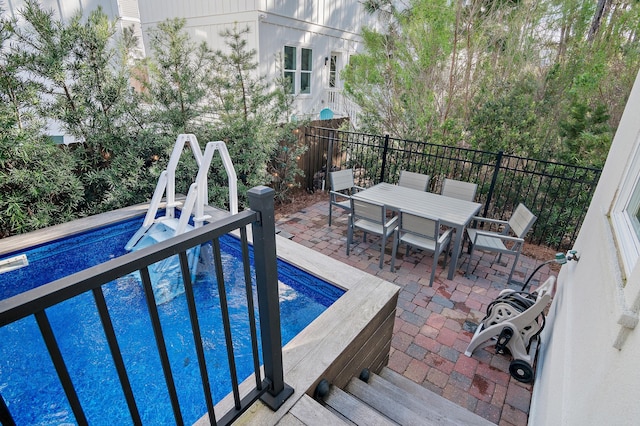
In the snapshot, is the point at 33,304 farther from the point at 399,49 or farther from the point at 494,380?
the point at 399,49

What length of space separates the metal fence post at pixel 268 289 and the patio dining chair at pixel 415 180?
417 centimetres

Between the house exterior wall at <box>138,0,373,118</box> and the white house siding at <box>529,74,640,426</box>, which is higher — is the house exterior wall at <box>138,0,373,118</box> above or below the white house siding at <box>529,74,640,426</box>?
above

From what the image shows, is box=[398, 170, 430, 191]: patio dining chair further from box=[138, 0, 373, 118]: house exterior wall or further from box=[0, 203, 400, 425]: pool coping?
box=[0, 203, 400, 425]: pool coping

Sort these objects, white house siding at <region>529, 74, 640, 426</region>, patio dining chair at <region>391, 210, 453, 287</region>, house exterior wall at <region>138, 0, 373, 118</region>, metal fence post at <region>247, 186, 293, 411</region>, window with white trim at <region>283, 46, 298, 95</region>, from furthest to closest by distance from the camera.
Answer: window with white trim at <region>283, 46, 298, 95</region> → house exterior wall at <region>138, 0, 373, 118</region> → patio dining chair at <region>391, 210, 453, 287</region> → metal fence post at <region>247, 186, 293, 411</region> → white house siding at <region>529, 74, 640, 426</region>

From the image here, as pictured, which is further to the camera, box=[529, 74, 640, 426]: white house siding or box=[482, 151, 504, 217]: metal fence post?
box=[482, 151, 504, 217]: metal fence post

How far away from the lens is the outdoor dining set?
3736 millimetres

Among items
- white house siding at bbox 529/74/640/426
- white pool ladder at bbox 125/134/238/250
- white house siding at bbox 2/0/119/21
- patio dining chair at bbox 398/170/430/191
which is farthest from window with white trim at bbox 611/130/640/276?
white house siding at bbox 2/0/119/21

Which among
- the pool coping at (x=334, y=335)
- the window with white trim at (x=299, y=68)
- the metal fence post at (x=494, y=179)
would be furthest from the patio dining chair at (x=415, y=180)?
the window with white trim at (x=299, y=68)

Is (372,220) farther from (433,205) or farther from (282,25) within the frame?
(282,25)

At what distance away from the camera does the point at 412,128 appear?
21.7 feet

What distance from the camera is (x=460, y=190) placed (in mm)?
4770

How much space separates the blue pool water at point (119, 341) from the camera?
218 centimetres

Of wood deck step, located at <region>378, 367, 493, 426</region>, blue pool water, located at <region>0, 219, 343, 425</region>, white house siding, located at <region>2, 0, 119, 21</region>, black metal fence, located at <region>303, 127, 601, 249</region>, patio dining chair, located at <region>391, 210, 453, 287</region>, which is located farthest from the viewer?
white house siding, located at <region>2, 0, 119, 21</region>

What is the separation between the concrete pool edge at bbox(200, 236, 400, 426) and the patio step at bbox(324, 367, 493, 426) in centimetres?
11
